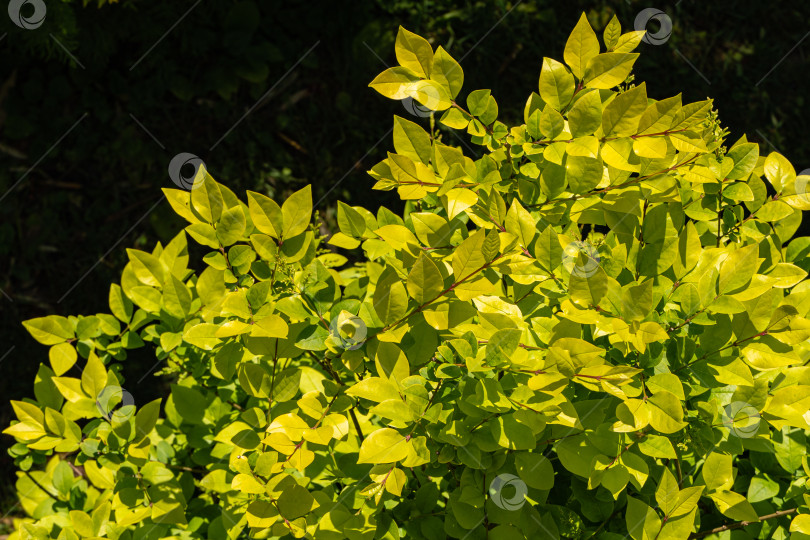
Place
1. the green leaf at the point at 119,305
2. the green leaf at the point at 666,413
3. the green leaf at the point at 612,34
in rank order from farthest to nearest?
the green leaf at the point at 119,305 < the green leaf at the point at 612,34 < the green leaf at the point at 666,413

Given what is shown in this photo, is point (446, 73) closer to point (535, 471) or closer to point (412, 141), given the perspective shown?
point (412, 141)

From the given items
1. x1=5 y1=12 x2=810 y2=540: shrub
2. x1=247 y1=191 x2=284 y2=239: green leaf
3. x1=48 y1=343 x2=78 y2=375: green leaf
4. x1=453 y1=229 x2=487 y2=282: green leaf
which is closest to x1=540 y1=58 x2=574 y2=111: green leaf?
x1=5 y1=12 x2=810 y2=540: shrub

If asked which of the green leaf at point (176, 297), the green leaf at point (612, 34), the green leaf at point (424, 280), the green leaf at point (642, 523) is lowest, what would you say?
the green leaf at point (642, 523)

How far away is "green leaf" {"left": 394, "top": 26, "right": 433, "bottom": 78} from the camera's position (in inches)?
48.2

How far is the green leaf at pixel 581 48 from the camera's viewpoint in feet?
4.07

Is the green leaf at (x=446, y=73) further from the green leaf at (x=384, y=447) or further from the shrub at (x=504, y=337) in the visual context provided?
the green leaf at (x=384, y=447)

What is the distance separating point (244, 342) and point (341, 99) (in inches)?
109

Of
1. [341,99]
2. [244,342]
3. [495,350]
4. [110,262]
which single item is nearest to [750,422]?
[495,350]

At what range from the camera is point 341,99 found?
3.82m

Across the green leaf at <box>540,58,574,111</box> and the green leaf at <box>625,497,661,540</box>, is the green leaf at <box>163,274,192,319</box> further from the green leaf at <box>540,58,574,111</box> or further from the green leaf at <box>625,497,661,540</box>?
the green leaf at <box>625,497,661,540</box>

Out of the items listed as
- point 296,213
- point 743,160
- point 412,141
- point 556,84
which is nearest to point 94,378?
point 296,213

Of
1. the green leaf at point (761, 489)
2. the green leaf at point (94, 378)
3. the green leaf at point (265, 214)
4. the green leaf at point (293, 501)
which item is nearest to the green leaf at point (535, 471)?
the green leaf at point (293, 501)

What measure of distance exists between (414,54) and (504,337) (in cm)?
59

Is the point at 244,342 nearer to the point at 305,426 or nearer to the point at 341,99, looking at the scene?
the point at 305,426
